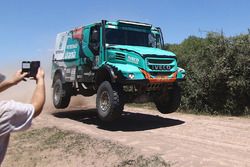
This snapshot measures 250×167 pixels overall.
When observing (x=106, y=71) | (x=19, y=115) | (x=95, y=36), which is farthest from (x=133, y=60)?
(x=19, y=115)

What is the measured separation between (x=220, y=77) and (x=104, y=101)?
4838mm

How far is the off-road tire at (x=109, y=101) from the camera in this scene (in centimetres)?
867

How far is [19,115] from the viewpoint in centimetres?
212

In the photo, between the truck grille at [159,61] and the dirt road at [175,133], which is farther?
the truck grille at [159,61]

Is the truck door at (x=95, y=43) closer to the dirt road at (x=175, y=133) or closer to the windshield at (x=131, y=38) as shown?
the windshield at (x=131, y=38)

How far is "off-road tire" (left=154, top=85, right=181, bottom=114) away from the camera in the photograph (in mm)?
9867

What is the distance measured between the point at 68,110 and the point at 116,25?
5.09m

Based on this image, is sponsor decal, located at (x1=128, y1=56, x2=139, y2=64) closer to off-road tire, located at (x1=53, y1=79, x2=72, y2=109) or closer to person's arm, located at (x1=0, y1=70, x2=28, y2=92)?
off-road tire, located at (x1=53, y1=79, x2=72, y2=109)

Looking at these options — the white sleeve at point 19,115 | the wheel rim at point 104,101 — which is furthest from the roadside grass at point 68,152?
the white sleeve at point 19,115

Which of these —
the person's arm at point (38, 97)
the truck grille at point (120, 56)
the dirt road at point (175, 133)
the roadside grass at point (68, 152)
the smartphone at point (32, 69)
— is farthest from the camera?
the truck grille at point (120, 56)

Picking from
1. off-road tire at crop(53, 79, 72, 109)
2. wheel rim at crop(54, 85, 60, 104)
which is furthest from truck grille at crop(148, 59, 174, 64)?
wheel rim at crop(54, 85, 60, 104)

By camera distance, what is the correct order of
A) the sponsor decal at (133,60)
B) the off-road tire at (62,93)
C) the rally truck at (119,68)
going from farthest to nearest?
the off-road tire at (62,93) < the sponsor decal at (133,60) < the rally truck at (119,68)

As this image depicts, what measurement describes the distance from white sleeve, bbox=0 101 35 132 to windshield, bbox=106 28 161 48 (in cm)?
760

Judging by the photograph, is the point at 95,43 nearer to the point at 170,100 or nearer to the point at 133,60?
the point at 133,60
